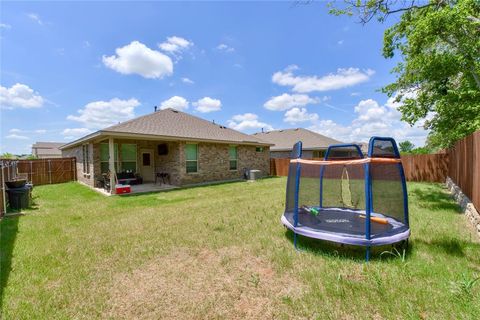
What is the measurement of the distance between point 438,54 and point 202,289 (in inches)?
409

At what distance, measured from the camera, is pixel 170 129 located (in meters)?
14.0

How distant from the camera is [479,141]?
17.8ft

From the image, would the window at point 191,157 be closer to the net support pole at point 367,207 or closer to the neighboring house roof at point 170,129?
the neighboring house roof at point 170,129

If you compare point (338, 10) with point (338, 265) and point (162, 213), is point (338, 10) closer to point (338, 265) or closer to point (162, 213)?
point (338, 265)

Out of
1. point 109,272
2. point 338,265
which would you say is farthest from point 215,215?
point 338,265

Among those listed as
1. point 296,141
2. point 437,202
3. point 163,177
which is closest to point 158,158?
point 163,177

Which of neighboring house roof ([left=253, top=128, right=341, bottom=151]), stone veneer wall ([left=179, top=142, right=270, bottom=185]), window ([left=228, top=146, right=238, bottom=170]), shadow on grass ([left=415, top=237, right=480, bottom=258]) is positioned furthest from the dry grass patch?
neighboring house roof ([left=253, top=128, right=341, bottom=151])

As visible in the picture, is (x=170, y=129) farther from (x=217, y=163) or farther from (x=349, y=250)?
(x=349, y=250)

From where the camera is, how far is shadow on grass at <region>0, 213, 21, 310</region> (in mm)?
3534

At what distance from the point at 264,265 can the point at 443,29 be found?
850 centimetres

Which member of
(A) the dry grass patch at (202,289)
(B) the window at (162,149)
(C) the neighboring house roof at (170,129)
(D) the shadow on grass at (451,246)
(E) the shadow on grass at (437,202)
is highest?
(C) the neighboring house roof at (170,129)

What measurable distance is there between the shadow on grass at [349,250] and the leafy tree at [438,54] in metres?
5.38

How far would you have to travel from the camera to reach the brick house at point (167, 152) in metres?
12.9

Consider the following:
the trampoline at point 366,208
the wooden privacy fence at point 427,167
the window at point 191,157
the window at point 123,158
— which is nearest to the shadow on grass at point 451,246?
the trampoline at point 366,208
